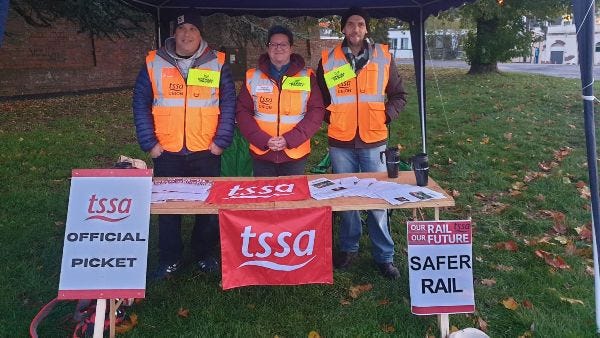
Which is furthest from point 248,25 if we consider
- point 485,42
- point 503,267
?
point 503,267

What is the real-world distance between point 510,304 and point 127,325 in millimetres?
2609

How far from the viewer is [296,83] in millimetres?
3738

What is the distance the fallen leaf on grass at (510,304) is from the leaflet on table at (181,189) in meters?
2.21

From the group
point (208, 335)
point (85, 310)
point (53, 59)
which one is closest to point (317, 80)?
point (208, 335)

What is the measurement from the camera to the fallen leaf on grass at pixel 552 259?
4.21 meters

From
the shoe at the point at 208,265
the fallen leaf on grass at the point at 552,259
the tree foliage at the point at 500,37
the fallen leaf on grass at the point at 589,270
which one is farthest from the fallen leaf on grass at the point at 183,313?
the tree foliage at the point at 500,37

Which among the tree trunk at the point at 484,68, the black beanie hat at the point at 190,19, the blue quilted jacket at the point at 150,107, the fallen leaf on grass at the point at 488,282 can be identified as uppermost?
the tree trunk at the point at 484,68

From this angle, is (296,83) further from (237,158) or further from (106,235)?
(106,235)

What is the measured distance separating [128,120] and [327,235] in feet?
26.2

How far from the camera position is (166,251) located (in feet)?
13.0

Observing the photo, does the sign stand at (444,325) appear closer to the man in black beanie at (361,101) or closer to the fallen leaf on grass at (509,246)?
the man in black beanie at (361,101)

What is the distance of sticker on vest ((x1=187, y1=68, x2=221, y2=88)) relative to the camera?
3.65 m

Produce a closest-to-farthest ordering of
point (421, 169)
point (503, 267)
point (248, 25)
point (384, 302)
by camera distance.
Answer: point (421, 169) → point (384, 302) → point (503, 267) → point (248, 25)

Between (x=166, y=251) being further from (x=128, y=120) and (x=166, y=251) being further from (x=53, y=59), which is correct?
(x=53, y=59)
